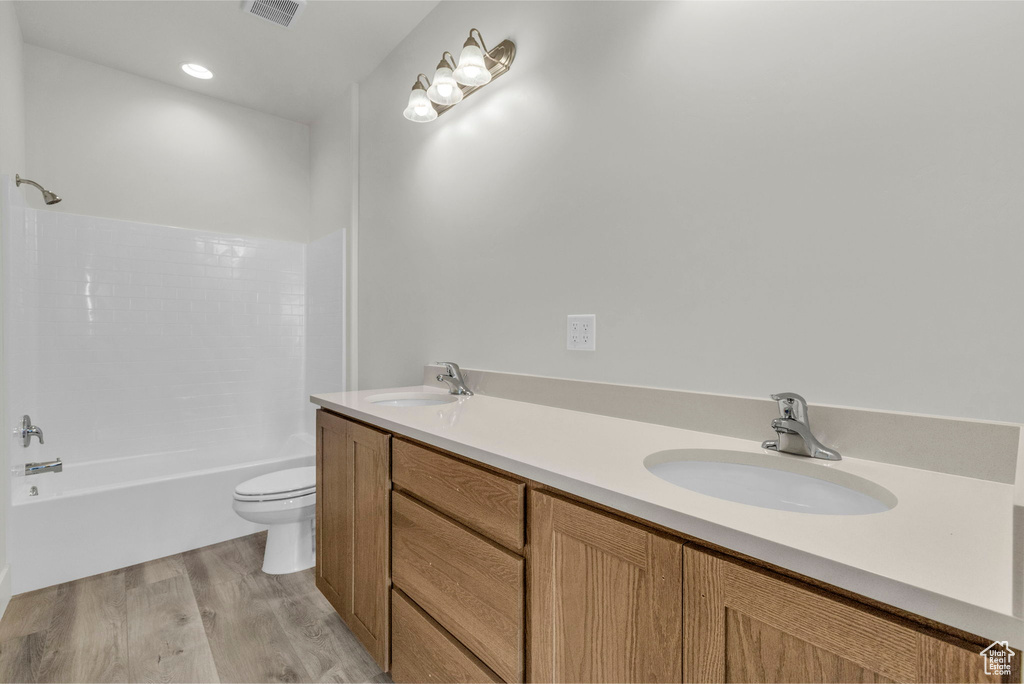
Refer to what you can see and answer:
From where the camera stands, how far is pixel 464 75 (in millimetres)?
1602

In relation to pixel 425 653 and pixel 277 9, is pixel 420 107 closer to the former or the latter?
pixel 277 9

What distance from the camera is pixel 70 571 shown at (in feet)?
6.58

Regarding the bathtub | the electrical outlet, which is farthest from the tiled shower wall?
the electrical outlet

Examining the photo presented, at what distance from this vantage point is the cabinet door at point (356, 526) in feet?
4.29

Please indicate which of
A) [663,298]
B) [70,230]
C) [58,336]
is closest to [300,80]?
[70,230]

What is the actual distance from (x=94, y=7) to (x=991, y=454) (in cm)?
341

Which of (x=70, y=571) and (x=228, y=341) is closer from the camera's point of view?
(x=70, y=571)

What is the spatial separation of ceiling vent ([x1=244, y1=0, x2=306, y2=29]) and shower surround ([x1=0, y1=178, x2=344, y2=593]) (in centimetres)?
112

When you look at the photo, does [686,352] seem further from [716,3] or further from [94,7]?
[94,7]

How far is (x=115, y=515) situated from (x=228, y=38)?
2368 mm

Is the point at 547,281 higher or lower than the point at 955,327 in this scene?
higher

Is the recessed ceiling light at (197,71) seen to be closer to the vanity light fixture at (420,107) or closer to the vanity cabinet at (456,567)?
the vanity light fixture at (420,107)

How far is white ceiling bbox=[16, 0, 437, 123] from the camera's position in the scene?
6.70 ft

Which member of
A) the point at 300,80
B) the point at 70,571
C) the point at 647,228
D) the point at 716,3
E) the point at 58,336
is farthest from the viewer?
the point at 300,80
